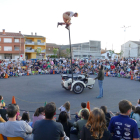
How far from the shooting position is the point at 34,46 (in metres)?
49.4


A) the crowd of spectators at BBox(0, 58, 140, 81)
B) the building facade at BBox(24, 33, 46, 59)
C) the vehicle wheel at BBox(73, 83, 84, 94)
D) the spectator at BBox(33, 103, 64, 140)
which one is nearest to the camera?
the spectator at BBox(33, 103, 64, 140)

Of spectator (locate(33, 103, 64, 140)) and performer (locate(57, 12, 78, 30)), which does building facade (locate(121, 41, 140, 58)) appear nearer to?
performer (locate(57, 12, 78, 30))

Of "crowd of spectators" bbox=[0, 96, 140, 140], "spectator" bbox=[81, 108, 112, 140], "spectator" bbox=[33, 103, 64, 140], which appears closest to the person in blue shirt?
"crowd of spectators" bbox=[0, 96, 140, 140]

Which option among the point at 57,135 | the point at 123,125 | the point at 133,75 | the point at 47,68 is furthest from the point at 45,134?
the point at 47,68

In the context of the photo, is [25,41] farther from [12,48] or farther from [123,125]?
[123,125]

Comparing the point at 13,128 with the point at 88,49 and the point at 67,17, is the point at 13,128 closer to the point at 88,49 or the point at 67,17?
the point at 67,17

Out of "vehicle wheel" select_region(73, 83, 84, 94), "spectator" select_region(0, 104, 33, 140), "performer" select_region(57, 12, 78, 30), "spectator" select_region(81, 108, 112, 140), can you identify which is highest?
"performer" select_region(57, 12, 78, 30)

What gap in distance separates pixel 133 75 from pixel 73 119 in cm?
1294

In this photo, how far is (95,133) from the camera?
7.23ft

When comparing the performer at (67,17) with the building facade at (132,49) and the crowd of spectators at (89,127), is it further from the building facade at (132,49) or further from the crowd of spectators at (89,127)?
the building facade at (132,49)

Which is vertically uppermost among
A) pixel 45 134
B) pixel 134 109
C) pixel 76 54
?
pixel 76 54

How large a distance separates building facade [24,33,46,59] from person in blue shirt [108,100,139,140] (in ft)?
155

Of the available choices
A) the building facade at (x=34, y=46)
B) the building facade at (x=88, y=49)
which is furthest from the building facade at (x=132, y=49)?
the building facade at (x=34, y=46)

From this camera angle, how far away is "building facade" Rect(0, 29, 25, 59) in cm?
4459
